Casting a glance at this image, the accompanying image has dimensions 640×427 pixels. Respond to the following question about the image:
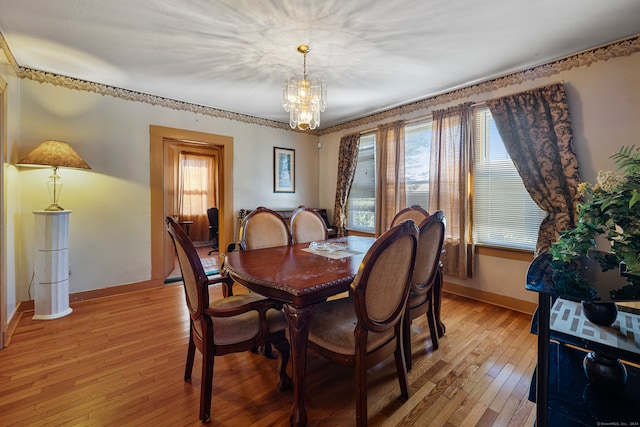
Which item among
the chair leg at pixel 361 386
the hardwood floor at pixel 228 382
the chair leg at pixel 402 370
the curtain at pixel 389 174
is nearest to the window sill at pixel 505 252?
the hardwood floor at pixel 228 382

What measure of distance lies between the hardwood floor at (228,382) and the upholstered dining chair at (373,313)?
1.19 ft

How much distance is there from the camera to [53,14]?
1.93 meters

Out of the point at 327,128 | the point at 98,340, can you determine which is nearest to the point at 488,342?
the point at 98,340

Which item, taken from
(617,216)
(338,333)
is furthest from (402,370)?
(617,216)

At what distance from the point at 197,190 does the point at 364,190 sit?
4326 millimetres

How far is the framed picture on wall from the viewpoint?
4.71 meters

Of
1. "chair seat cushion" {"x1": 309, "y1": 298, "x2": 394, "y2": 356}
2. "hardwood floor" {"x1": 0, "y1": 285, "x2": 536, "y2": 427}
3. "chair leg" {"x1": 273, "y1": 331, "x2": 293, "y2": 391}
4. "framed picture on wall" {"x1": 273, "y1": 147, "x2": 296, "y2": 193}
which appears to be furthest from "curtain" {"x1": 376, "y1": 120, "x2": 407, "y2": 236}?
"chair leg" {"x1": 273, "y1": 331, "x2": 293, "y2": 391}

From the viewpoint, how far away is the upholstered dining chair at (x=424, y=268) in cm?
189

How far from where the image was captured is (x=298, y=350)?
4.56 feet

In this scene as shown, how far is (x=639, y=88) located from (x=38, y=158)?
208 inches

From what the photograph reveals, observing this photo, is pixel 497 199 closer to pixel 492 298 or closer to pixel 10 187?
pixel 492 298

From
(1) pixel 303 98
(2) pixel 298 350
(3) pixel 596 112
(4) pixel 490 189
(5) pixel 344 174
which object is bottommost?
(2) pixel 298 350

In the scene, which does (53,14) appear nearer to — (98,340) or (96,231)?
(96,231)

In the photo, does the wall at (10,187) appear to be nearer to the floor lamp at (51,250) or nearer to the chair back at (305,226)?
the floor lamp at (51,250)
